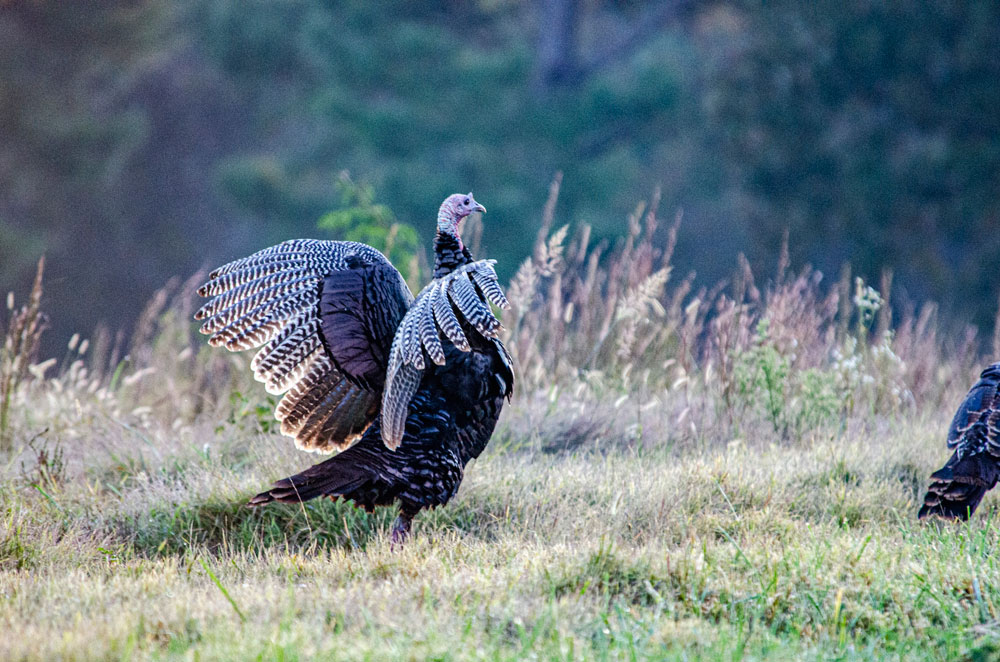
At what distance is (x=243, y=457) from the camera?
5.21 metres

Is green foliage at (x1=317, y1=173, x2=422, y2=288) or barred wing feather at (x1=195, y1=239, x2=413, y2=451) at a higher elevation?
green foliage at (x1=317, y1=173, x2=422, y2=288)

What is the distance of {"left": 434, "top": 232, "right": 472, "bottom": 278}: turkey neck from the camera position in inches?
175

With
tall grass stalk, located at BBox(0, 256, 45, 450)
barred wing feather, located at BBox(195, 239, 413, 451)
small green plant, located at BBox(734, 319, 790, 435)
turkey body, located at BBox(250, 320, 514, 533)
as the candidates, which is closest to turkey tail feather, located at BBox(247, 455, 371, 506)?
turkey body, located at BBox(250, 320, 514, 533)

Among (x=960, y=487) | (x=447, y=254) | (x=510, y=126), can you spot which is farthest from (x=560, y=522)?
(x=510, y=126)

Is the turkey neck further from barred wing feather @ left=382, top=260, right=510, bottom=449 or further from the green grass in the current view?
the green grass

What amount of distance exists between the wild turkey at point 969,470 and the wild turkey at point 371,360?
1943mm

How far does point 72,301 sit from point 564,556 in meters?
16.6

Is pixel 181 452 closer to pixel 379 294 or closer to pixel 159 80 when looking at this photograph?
pixel 379 294

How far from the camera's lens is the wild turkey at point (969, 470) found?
4238mm

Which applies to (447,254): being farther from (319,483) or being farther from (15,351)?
(15,351)

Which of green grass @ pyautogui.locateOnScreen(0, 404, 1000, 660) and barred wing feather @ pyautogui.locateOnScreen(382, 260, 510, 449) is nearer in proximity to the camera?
green grass @ pyautogui.locateOnScreen(0, 404, 1000, 660)

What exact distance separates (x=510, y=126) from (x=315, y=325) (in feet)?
43.7

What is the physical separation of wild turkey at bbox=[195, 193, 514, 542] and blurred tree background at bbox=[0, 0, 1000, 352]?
11.5 metres

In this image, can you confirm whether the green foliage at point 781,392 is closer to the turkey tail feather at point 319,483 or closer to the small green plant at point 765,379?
the small green plant at point 765,379
